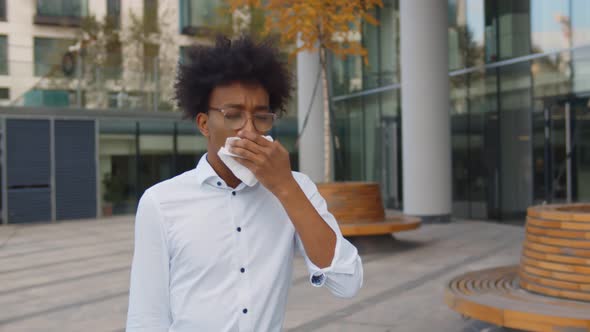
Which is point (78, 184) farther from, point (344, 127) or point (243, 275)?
point (243, 275)

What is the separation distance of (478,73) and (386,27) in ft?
15.7

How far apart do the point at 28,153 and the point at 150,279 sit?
1707cm

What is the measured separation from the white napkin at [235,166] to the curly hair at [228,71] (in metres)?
0.27

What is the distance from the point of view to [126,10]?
23.8 m

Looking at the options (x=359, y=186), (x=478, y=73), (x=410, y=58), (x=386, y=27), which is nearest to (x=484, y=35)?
(x=478, y=73)

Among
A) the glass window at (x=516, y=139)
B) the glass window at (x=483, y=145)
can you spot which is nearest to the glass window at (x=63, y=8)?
the glass window at (x=483, y=145)

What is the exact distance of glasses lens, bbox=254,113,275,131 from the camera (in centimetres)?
187

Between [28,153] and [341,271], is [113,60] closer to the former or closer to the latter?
[28,153]

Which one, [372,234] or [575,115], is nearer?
[372,234]

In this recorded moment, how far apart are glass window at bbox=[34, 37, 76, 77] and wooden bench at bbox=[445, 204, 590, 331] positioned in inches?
613

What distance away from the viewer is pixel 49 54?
799 inches

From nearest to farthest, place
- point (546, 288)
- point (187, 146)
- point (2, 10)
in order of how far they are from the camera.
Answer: point (546, 288), point (187, 146), point (2, 10)

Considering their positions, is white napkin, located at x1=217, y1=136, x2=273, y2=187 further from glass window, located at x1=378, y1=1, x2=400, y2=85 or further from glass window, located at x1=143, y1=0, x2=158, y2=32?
glass window, located at x1=143, y1=0, x2=158, y2=32

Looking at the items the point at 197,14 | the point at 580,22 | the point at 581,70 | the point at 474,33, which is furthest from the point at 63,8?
the point at 581,70
